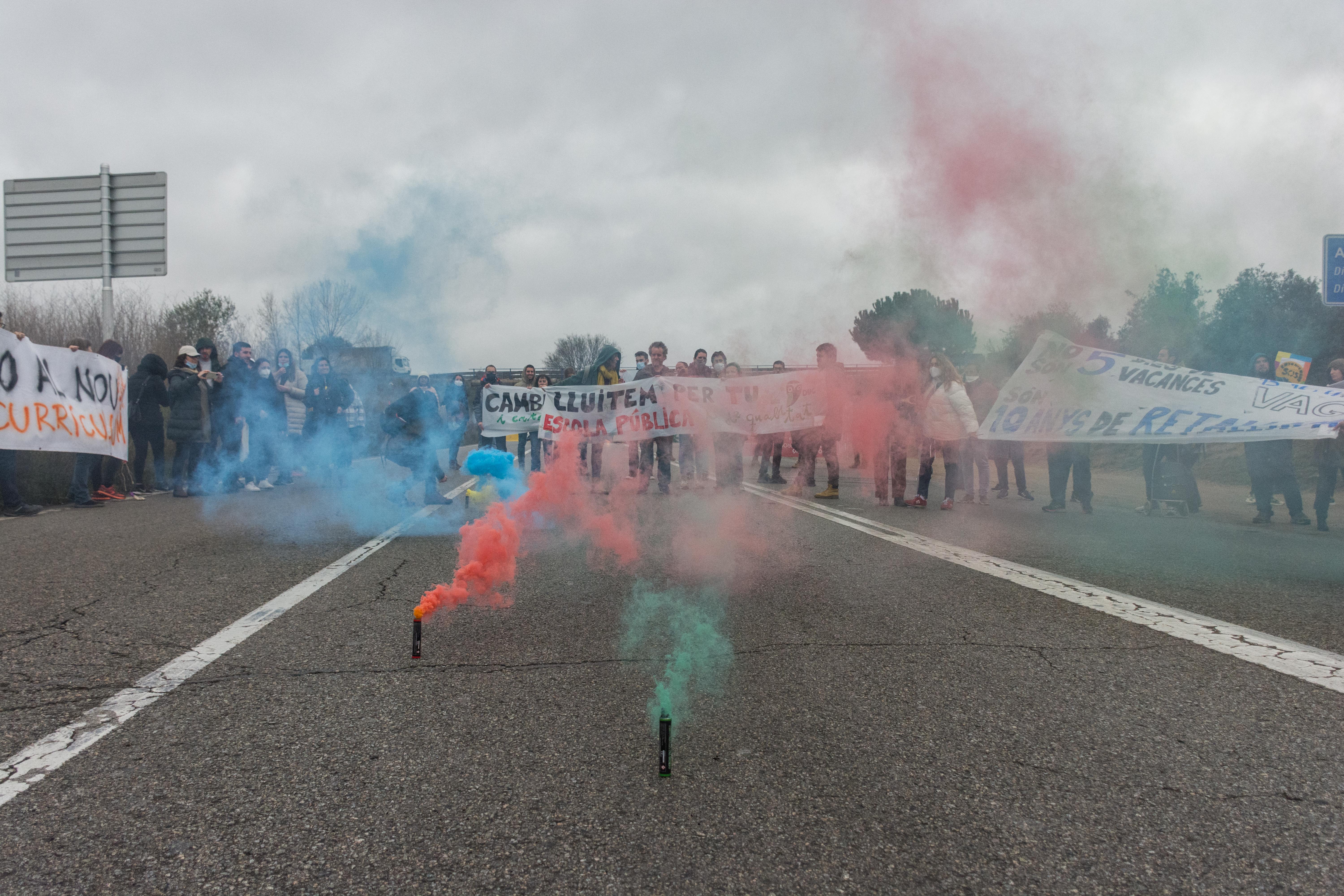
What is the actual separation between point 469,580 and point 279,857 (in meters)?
2.89

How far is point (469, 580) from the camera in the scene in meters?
5.04

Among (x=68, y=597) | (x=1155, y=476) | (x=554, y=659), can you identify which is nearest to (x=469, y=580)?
(x=554, y=659)

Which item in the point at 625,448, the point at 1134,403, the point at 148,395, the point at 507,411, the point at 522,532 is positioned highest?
the point at 148,395

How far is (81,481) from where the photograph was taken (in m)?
10.7

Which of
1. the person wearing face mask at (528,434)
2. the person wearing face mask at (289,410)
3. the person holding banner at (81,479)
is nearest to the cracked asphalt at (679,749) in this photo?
the person holding banner at (81,479)

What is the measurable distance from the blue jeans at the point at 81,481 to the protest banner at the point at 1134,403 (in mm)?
10970

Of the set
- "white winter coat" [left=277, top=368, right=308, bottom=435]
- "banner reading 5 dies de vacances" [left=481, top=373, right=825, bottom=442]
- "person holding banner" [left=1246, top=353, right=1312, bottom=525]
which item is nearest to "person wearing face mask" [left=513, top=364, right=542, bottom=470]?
"banner reading 5 dies de vacances" [left=481, top=373, right=825, bottom=442]

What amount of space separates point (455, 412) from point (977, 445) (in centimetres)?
695

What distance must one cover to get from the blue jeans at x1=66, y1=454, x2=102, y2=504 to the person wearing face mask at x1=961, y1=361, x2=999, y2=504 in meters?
11.0

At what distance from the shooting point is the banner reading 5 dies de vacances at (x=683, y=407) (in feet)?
35.2

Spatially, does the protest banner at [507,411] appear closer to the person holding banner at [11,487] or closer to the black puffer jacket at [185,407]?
the black puffer jacket at [185,407]

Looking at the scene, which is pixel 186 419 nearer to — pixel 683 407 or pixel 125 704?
pixel 683 407

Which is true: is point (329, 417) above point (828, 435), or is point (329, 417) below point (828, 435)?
above

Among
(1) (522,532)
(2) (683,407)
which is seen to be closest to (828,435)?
(2) (683,407)
